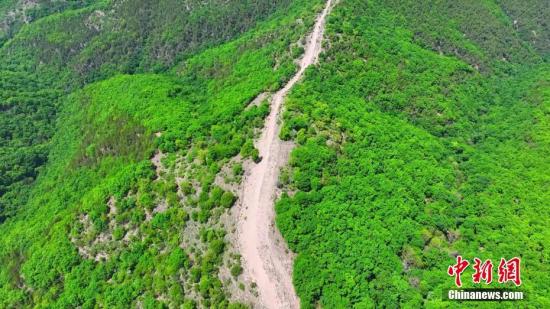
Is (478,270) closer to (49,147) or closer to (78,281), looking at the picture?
(78,281)

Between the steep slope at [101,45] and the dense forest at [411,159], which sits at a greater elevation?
the steep slope at [101,45]

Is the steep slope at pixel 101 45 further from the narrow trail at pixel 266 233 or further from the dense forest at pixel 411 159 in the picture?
the narrow trail at pixel 266 233

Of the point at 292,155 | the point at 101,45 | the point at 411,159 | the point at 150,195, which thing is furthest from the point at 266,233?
the point at 101,45

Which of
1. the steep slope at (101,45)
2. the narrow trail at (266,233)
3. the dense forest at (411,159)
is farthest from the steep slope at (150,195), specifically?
the steep slope at (101,45)

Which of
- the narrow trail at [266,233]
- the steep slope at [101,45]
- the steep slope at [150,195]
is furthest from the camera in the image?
the steep slope at [101,45]

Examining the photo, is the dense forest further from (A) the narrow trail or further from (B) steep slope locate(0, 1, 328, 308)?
(B) steep slope locate(0, 1, 328, 308)

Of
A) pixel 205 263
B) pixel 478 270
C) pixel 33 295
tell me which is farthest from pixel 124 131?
pixel 478 270
